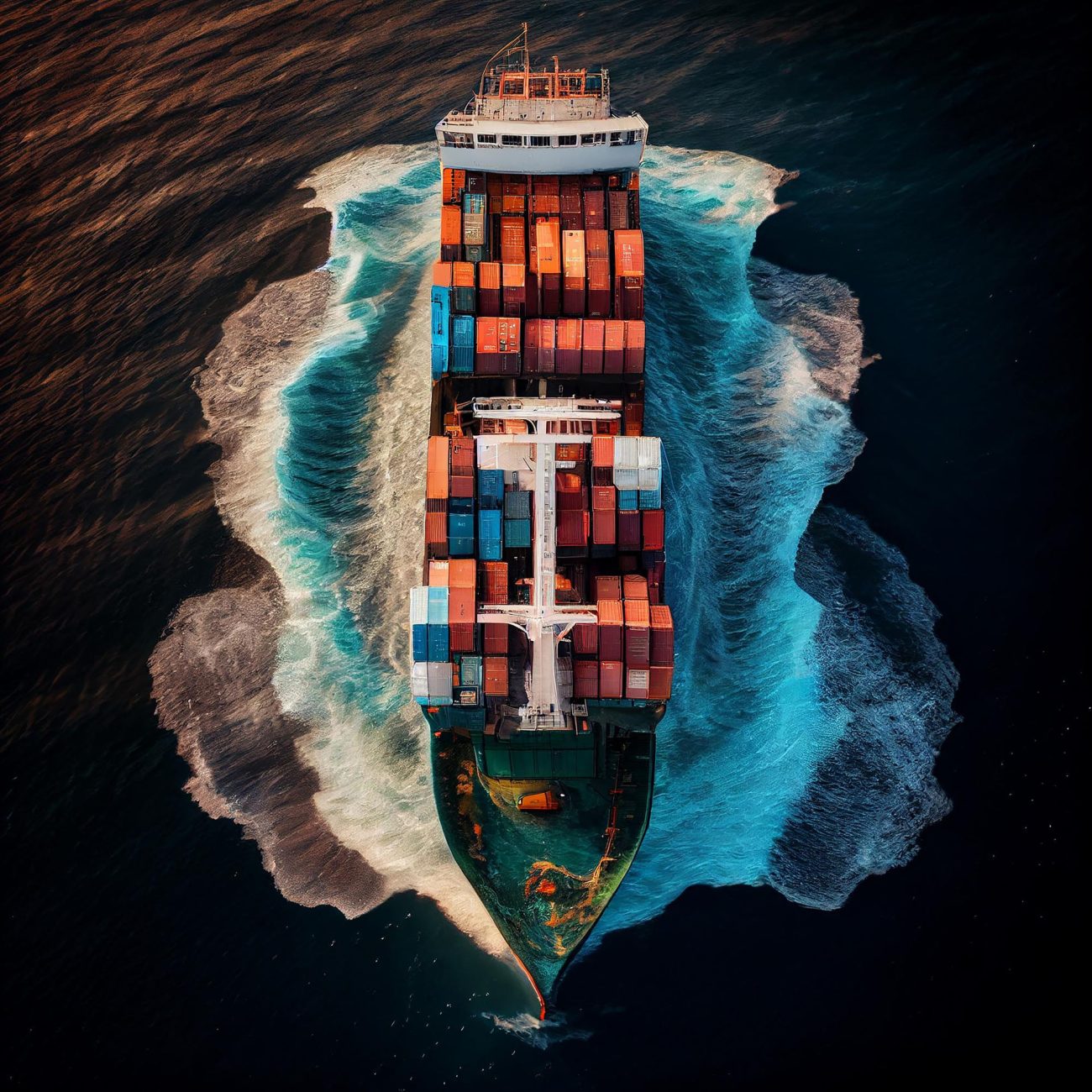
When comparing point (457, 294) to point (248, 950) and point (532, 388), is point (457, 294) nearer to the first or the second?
point (532, 388)

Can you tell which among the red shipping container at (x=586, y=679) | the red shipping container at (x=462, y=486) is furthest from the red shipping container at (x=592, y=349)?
the red shipping container at (x=586, y=679)

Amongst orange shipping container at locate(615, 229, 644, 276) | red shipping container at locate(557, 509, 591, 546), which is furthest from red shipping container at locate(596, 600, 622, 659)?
orange shipping container at locate(615, 229, 644, 276)

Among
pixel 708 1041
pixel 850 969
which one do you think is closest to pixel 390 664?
pixel 708 1041

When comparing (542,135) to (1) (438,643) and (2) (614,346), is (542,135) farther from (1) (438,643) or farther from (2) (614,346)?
(1) (438,643)

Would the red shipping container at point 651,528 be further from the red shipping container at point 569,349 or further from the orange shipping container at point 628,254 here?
the orange shipping container at point 628,254

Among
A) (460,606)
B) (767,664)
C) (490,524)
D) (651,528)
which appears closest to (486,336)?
(490,524)
